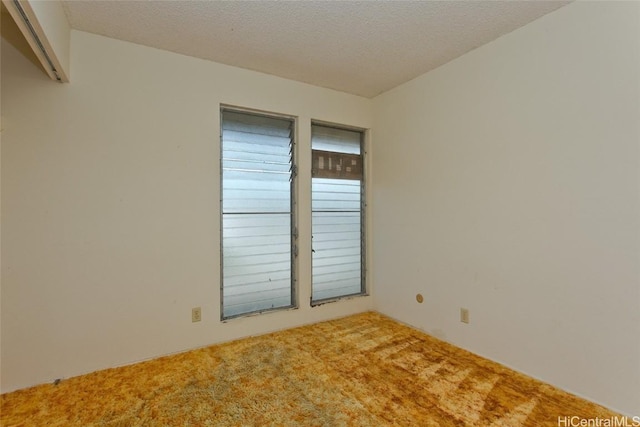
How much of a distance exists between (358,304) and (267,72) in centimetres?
278

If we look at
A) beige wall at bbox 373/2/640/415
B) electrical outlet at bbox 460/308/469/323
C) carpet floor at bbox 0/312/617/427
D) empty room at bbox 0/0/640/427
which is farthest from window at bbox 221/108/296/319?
electrical outlet at bbox 460/308/469/323

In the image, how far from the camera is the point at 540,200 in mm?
2195

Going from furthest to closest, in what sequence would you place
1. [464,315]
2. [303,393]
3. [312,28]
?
[464,315], [312,28], [303,393]

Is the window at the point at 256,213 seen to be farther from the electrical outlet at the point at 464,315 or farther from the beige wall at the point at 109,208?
the electrical outlet at the point at 464,315

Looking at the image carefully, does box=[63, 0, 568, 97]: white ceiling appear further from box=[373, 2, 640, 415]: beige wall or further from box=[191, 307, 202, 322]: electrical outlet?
box=[191, 307, 202, 322]: electrical outlet

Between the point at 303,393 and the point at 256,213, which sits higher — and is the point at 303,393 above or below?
below

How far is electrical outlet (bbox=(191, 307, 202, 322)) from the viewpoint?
8.91 ft

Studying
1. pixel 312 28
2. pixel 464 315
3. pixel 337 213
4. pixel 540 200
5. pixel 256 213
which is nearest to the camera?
pixel 540 200

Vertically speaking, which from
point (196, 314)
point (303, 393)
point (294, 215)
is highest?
point (294, 215)

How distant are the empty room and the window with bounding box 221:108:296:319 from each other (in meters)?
0.02

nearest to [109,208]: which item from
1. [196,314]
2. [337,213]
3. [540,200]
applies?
[196,314]

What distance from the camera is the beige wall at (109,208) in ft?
7.08

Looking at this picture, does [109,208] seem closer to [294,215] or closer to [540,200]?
[294,215]

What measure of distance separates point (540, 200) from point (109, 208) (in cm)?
327
